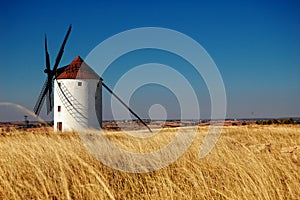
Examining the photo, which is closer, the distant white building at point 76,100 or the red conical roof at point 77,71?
the distant white building at point 76,100

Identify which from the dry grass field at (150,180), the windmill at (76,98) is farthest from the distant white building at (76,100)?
the dry grass field at (150,180)

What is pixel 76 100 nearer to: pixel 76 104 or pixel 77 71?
pixel 76 104

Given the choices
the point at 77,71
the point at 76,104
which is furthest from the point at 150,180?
the point at 77,71

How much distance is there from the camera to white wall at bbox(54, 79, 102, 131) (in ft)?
93.1

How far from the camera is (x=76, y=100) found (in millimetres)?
28391

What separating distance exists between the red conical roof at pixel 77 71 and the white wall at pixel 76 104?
0.42 meters

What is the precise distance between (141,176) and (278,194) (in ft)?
6.47

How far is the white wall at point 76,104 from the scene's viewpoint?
2839 cm

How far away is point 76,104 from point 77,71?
323cm

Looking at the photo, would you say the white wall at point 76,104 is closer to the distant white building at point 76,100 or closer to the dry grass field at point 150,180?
the distant white building at point 76,100

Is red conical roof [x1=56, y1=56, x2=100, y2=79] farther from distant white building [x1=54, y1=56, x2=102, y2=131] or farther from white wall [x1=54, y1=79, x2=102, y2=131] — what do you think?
white wall [x1=54, y1=79, x2=102, y2=131]

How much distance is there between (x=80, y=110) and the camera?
28438 mm

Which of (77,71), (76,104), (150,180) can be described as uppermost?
(77,71)

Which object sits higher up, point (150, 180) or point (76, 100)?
point (76, 100)
